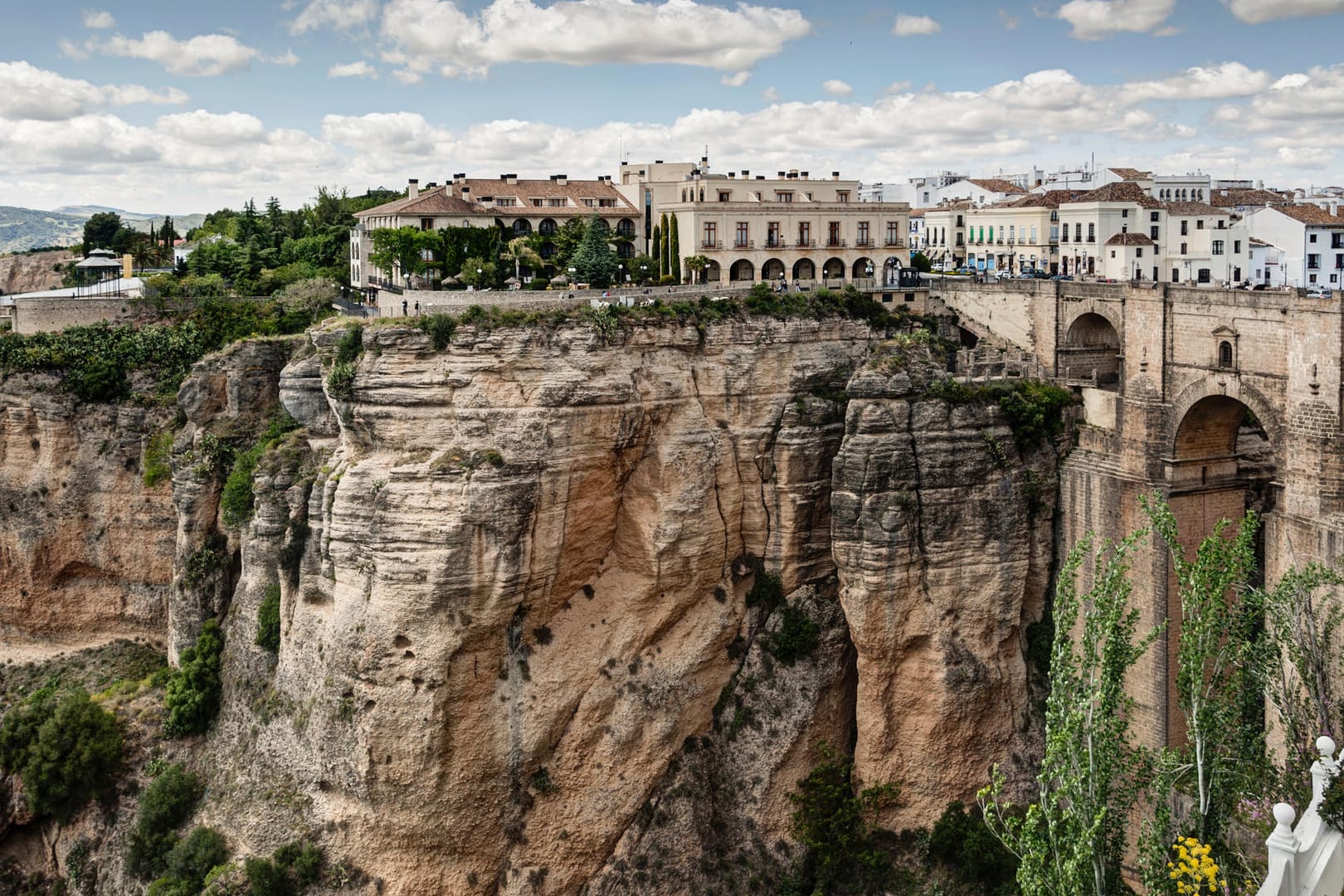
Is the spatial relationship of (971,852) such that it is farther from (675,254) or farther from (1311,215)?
(1311,215)

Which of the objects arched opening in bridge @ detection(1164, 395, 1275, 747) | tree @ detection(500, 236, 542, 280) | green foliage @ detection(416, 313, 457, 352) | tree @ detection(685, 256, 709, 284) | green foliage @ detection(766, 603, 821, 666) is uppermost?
tree @ detection(500, 236, 542, 280)

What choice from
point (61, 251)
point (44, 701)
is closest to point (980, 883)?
point (44, 701)

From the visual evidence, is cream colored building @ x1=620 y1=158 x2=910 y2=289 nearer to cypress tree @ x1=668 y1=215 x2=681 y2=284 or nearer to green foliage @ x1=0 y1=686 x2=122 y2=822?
cypress tree @ x1=668 y1=215 x2=681 y2=284

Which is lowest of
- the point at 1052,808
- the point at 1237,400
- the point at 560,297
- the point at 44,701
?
the point at 44,701

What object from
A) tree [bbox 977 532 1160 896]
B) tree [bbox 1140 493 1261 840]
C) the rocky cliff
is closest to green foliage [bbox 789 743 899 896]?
the rocky cliff

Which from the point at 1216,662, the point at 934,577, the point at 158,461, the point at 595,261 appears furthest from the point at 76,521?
the point at 1216,662

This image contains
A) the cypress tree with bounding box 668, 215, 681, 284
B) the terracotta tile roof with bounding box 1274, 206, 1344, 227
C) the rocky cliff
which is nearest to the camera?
the rocky cliff

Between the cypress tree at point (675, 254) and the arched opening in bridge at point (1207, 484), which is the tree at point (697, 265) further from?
the arched opening in bridge at point (1207, 484)

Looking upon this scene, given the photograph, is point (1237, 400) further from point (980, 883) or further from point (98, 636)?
point (98, 636)
